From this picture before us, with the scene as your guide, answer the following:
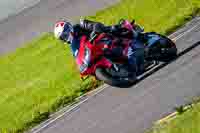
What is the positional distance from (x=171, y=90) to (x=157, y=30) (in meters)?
5.62

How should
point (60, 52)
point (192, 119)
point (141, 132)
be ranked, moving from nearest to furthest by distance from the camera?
point (192, 119)
point (141, 132)
point (60, 52)

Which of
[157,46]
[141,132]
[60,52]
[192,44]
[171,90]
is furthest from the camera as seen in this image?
[60,52]

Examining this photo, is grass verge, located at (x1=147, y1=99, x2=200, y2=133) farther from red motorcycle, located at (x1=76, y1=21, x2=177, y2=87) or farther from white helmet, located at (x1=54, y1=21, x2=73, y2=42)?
white helmet, located at (x1=54, y1=21, x2=73, y2=42)

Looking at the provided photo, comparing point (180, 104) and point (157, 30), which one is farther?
point (157, 30)

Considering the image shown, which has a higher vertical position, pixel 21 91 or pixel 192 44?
pixel 192 44

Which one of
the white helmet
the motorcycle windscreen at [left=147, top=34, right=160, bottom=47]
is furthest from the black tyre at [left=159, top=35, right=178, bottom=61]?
the white helmet

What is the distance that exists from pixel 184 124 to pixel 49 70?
31.1 ft

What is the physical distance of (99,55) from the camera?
17.1 m

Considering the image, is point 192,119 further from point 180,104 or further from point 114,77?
point 114,77

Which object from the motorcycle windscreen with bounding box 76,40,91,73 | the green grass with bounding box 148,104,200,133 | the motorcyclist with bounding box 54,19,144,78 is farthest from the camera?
the motorcyclist with bounding box 54,19,144,78

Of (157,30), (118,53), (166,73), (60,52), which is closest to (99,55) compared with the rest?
(118,53)

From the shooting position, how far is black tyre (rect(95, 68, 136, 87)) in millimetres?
16781

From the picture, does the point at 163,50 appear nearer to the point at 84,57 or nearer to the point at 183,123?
the point at 84,57

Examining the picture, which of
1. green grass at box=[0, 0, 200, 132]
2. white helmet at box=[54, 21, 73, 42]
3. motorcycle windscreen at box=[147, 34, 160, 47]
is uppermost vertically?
white helmet at box=[54, 21, 73, 42]
